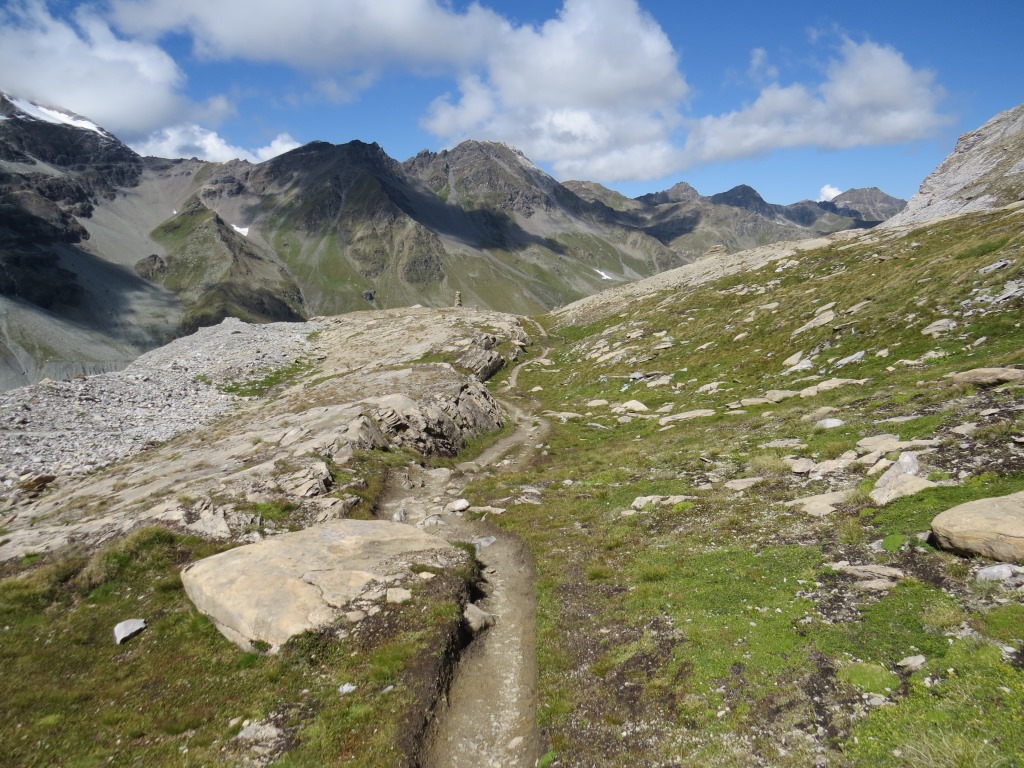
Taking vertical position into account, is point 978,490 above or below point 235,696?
above

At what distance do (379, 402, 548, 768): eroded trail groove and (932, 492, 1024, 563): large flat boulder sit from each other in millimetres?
12231

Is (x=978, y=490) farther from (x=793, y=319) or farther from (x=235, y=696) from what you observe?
(x=793, y=319)

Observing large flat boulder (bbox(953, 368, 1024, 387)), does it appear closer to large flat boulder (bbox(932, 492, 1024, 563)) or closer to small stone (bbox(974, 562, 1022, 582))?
large flat boulder (bbox(932, 492, 1024, 563))

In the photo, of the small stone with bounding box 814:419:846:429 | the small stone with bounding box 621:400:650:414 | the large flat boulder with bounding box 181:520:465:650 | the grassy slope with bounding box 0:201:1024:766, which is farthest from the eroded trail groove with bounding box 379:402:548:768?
the small stone with bounding box 621:400:650:414

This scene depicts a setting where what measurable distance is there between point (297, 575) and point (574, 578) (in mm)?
10411

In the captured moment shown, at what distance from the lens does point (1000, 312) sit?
31031 millimetres

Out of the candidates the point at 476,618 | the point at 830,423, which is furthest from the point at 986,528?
the point at 476,618

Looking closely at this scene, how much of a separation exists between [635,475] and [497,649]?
46.4 feet

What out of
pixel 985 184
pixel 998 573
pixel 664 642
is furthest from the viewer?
pixel 985 184

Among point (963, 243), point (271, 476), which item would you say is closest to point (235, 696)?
point (271, 476)

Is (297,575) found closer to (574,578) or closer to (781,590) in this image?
(574,578)

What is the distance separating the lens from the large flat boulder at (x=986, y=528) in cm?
1188

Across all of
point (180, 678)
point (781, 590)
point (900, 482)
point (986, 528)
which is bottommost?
point (180, 678)

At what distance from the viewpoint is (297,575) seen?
17.2m
